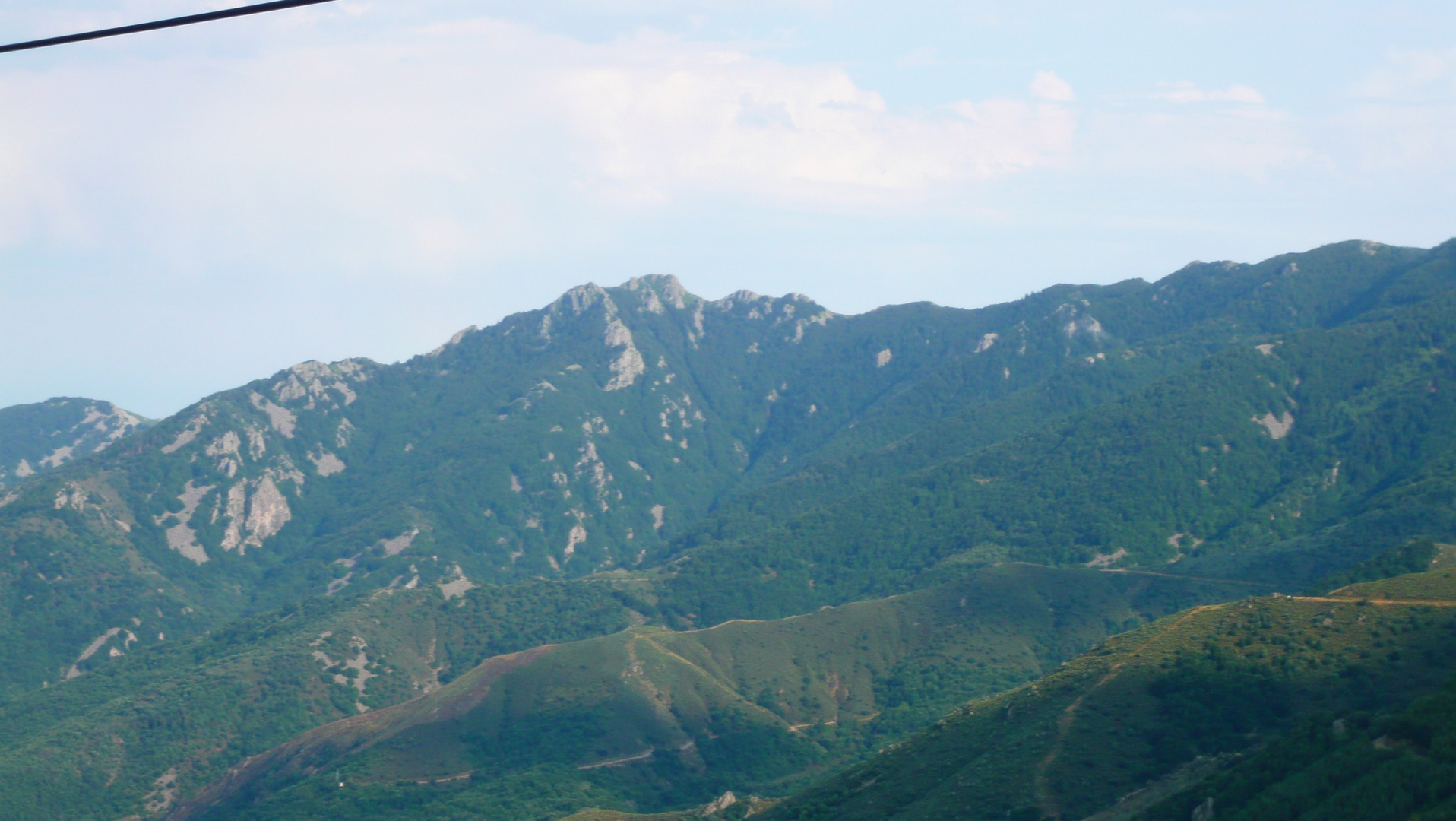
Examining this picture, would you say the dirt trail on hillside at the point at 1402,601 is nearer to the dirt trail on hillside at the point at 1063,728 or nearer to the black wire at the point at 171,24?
the dirt trail on hillside at the point at 1063,728

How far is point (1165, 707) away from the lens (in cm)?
15162

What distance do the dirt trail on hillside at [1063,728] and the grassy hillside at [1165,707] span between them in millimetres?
240

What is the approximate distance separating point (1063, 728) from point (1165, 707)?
12.7 metres

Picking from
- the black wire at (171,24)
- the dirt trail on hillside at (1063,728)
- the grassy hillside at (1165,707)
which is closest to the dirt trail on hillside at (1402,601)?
the grassy hillside at (1165,707)

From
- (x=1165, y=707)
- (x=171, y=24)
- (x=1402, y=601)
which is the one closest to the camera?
(x=171, y=24)

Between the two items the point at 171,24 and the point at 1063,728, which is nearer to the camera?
the point at 171,24

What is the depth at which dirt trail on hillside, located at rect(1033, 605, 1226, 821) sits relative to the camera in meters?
134

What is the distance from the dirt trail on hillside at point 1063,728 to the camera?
134 m

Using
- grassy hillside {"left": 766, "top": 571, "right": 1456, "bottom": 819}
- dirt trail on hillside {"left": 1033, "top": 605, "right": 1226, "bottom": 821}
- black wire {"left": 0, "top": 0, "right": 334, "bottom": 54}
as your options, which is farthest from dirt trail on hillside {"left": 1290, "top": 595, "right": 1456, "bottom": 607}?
black wire {"left": 0, "top": 0, "right": 334, "bottom": 54}

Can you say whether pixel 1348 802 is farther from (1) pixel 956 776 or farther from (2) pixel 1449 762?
(1) pixel 956 776

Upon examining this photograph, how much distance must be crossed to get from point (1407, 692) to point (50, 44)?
141734mm

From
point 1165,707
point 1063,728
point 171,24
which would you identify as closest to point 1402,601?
point 1165,707

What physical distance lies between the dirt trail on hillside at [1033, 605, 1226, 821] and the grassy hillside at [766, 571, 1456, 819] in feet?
0.79

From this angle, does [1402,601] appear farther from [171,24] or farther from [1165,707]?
[171,24]
